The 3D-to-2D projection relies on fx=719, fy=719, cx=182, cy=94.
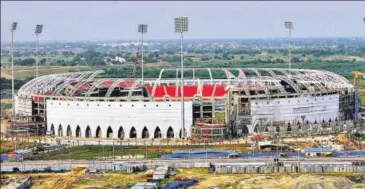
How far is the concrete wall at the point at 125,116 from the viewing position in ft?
226

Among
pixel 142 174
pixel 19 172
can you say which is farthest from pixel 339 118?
pixel 19 172

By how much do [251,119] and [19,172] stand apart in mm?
24877

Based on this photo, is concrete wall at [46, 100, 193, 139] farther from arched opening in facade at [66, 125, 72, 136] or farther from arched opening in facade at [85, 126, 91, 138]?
arched opening in facade at [66, 125, 72, 136]

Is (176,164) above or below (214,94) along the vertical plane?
below

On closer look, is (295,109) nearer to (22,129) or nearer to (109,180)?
(109,180)

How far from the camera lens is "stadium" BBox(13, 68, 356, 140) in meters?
69.0

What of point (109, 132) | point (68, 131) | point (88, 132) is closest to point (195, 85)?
point (109, 132)

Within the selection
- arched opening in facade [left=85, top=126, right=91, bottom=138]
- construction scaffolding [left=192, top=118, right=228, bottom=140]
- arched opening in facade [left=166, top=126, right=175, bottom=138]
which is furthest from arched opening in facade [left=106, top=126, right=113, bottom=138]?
construction scaffolding [left=192, top=118, right=228, bottom=140]

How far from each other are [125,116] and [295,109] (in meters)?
16.8

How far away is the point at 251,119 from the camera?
69375 millimetres

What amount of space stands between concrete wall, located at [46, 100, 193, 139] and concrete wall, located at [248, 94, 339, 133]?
6.65m

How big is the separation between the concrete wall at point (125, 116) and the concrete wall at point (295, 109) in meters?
6.65

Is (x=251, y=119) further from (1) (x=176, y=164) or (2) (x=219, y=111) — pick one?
(1) (x=176, y=164)

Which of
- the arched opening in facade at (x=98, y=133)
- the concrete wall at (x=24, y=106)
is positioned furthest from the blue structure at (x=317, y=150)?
the concrete wall at (x=24, y=106)
